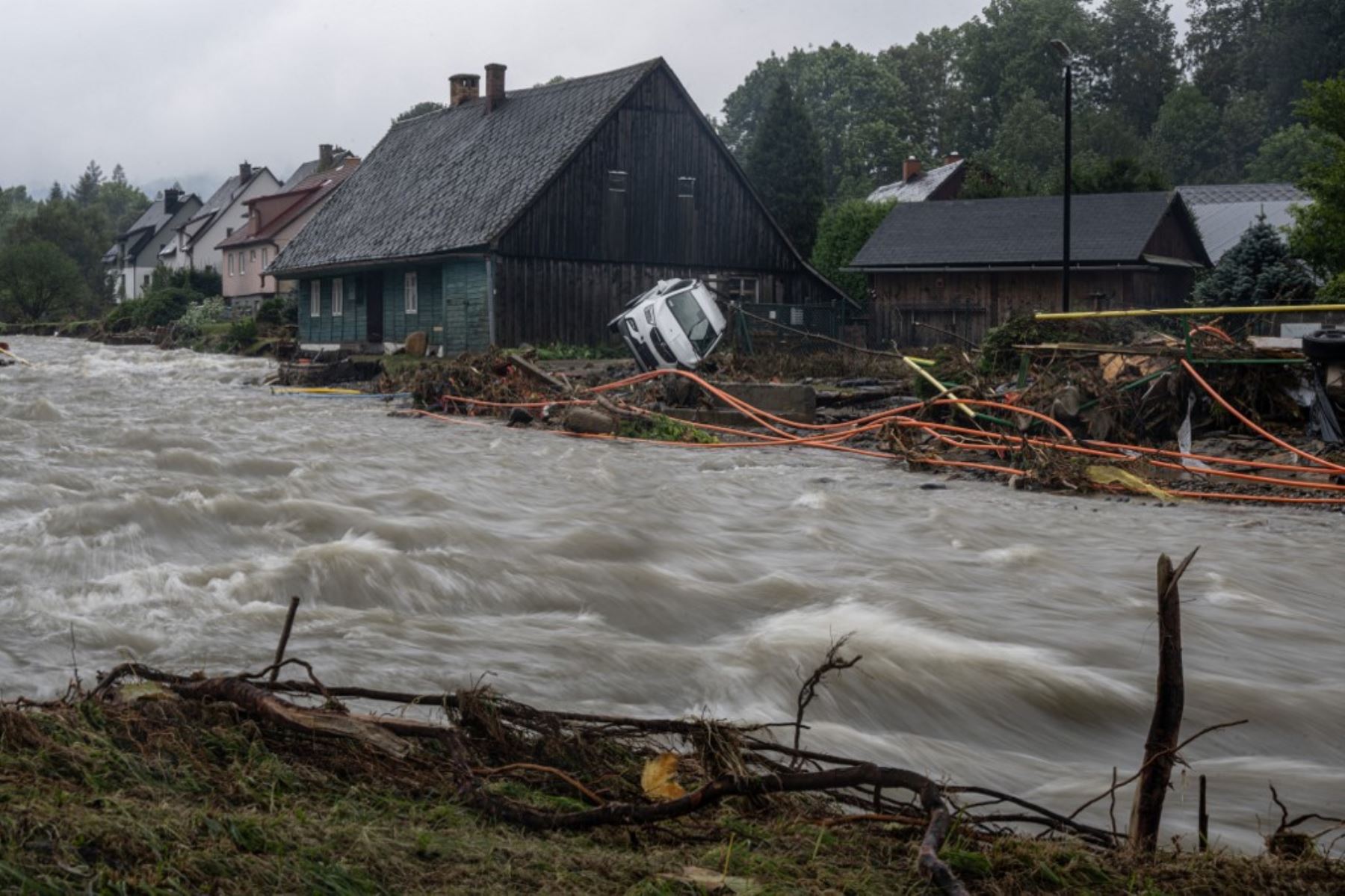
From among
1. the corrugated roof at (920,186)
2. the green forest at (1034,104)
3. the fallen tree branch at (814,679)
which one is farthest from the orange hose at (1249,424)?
the green forest at (1034,104)

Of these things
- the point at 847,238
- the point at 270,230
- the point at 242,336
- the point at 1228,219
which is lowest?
the point at 242,336

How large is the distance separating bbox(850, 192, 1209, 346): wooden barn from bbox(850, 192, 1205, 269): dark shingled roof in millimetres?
42

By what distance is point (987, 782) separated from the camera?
16.2 feet

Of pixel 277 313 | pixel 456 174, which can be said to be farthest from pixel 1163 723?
pixel 277 313

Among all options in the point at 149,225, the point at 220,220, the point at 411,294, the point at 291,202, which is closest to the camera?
the point at 411,294

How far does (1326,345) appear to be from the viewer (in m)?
13.2

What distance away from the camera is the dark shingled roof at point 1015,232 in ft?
124

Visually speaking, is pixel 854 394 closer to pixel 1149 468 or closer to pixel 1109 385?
pixel 1109 385

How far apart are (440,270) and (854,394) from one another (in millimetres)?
15987

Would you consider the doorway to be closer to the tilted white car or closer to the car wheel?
the tilted white car

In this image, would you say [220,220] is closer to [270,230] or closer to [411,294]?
[270,230]

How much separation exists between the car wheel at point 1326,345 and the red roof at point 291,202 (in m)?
57.4

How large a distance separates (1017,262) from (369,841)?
3689cm

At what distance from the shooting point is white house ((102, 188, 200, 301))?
90438mm
